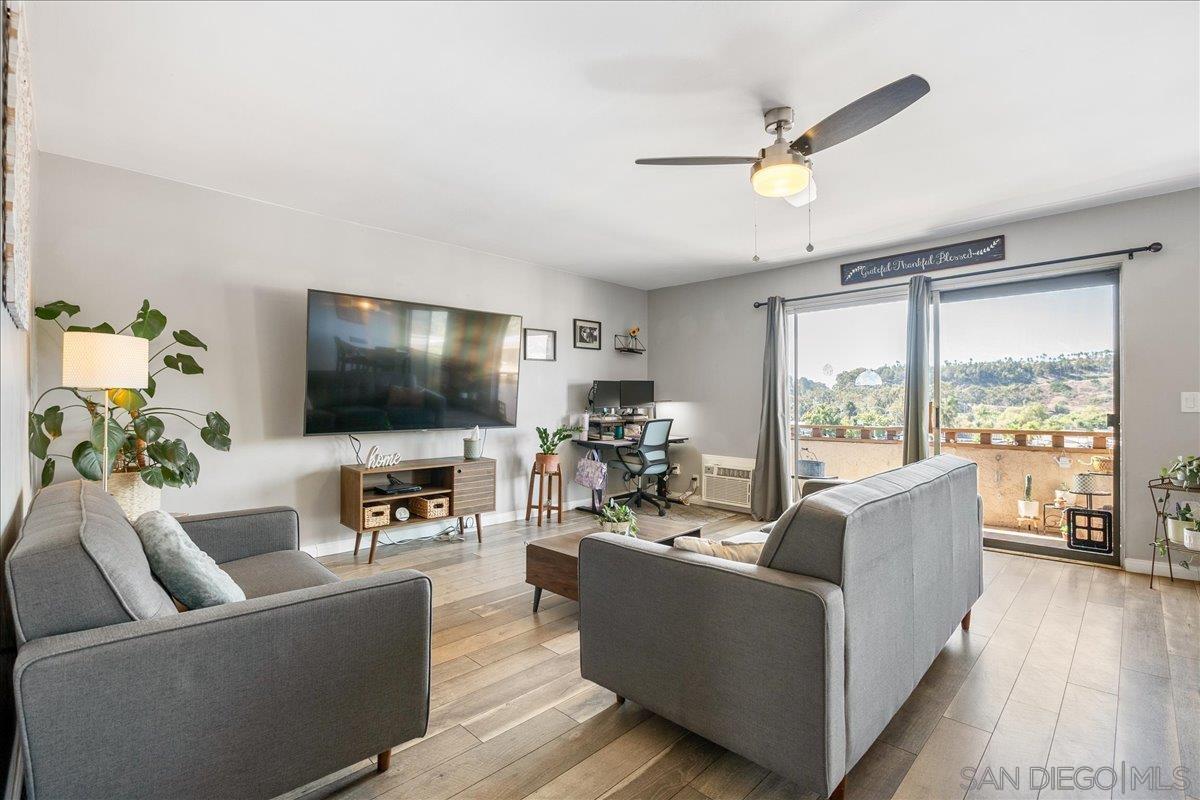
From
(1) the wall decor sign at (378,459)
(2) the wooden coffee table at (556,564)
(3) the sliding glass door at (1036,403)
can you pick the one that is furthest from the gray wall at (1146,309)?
(1) the wall decor sign at (378,459)

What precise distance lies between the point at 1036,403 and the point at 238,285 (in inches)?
225

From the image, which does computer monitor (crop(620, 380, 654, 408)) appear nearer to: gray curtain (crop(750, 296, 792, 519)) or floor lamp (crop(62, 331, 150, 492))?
gray curtain (crop(750, 296, 792, 519))

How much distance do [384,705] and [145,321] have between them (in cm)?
264

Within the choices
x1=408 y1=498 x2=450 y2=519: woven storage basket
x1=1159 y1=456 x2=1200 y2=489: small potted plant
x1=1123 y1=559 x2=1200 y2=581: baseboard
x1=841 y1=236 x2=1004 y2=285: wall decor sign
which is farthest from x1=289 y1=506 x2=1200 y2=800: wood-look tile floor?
x1=841 y1=236 x2=1004 y2=285: wall decor sign

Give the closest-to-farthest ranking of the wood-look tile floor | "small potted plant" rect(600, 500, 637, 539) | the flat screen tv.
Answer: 1. the wood-look tile floor
2. "small potted plant" rect(600, 500, 637, 539)
3. the flat screen tv

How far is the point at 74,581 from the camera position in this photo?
1.16 metres

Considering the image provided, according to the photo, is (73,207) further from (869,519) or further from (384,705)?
(869,519)

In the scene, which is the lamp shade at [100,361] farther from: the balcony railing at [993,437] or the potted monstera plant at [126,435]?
the balcony railing at [993,437]

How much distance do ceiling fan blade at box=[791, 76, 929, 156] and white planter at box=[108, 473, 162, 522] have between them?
11.8 feet

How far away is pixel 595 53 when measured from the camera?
203cm

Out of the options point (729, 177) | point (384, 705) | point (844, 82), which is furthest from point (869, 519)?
point (729, 177)

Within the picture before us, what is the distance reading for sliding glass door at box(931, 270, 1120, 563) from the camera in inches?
150

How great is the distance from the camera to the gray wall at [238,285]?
3.00 meters

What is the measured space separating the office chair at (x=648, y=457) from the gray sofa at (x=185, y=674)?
3752mm
